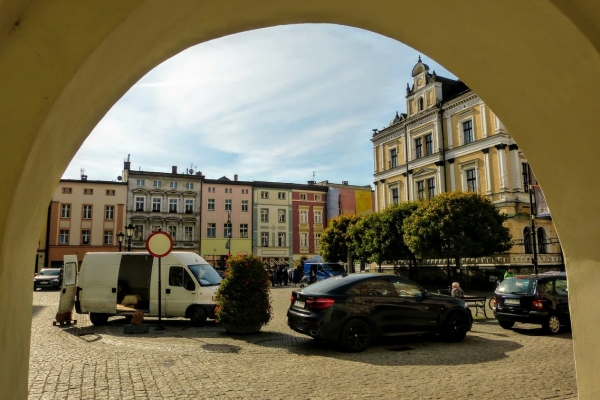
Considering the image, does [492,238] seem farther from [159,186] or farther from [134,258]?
[159,186]

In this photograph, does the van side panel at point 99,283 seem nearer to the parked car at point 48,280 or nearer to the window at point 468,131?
the parked car at point 48,280

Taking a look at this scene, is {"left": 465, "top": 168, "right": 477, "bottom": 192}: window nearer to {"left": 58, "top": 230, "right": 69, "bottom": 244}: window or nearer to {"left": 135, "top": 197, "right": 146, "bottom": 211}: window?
{"left": 135, "top": 197, "right": 146, "bottom": 211}: window

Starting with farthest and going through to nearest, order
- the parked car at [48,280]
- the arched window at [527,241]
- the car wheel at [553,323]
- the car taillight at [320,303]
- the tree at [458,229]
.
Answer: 1. the arched window at [527,241]
2. the parked car at [48,280]
3. the tree at [458,229]
4. the car wheel at [553,323]
5. the car taillight at [320,303]

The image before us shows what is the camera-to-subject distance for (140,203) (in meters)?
61.4

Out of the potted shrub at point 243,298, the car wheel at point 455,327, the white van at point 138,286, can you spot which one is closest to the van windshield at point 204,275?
the white van at point 138,286

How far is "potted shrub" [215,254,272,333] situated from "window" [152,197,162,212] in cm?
5300

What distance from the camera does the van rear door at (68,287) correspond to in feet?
46.1

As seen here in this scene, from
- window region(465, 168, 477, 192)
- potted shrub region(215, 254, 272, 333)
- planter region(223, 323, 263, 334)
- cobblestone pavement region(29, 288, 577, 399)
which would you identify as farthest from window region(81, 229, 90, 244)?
planter region(223, 323, 263, 334)

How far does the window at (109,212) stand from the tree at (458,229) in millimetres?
42066

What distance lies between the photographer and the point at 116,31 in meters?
1.82

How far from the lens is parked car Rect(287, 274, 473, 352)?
979 cm

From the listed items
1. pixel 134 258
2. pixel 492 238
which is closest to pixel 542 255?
pixel 492 238

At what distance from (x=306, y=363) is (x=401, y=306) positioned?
307 cm

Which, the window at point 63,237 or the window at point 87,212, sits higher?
the window at point 87,212
